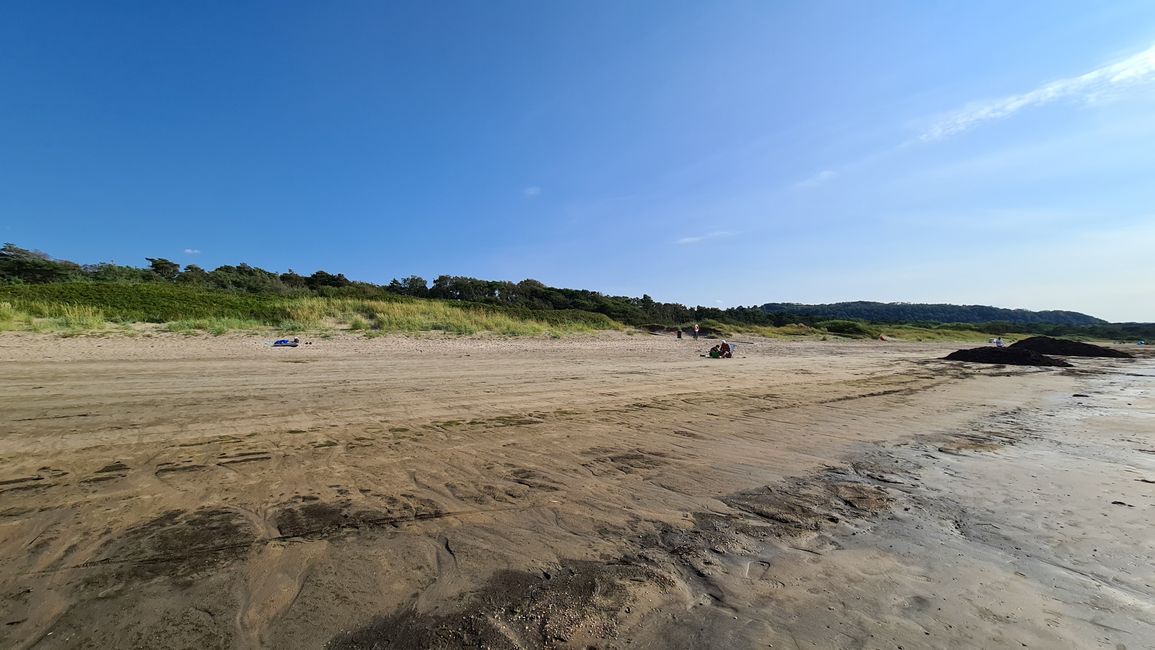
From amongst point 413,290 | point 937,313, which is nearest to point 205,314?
point 413,290

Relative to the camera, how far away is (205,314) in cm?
2073

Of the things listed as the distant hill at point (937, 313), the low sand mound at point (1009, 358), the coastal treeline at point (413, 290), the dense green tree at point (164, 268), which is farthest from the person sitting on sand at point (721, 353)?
the distant hill at point (937, 313)

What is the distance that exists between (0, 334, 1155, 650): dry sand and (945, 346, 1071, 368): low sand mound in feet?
49.9

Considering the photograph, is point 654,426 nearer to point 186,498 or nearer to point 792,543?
point 792,543

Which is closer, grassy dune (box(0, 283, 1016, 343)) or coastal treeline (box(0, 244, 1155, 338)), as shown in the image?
grassy dune (box(0, 283, 1016, 343))

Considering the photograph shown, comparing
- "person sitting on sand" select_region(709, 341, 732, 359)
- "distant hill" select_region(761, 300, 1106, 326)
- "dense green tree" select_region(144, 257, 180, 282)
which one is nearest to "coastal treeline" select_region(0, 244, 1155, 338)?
"dense green tree" select_region(144, 257, 180, 282)

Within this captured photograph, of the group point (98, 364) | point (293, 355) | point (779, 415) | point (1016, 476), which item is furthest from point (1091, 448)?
point (98, 364)

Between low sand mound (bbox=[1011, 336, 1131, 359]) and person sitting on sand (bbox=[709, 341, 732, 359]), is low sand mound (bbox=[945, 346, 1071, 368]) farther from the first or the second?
person sitting on sand (bbox=[709, 341, 732, 359])

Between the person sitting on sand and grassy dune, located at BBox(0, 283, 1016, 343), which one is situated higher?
grassy dune, located at BBox(0, 283, 1016, 343)

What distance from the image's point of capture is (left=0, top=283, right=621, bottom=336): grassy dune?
15.9 m

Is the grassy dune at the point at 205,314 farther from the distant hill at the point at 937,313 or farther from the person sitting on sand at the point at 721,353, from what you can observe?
the distant hill at the point at 937,313

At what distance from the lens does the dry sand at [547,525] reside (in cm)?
220

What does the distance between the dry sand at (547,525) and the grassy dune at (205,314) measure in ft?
37.1

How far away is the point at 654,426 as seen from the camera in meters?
6.35
